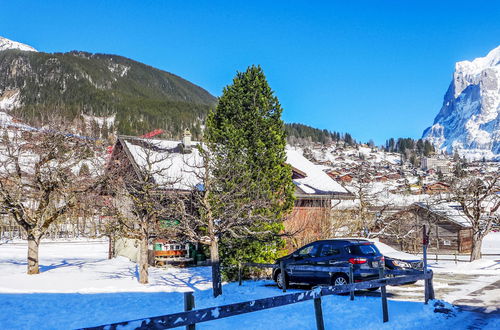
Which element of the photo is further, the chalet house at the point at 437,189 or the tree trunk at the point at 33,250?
the chalet house at the point at 437,189

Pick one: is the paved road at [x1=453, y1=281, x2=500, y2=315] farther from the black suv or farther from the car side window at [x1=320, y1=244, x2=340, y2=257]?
the car side window at [x1=320, y1=244, x2=340, y2=257]

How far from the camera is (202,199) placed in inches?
580

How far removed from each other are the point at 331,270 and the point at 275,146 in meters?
6.09

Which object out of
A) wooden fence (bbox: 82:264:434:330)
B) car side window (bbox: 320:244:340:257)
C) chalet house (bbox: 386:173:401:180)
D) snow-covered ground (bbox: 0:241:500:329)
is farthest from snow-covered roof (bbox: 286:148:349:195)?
chalet house (bbox: 386:173:401:180)

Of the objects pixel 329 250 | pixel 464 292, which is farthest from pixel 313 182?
pixel 464 292

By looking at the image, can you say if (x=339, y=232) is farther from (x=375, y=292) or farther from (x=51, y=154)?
(x=51, y=154)

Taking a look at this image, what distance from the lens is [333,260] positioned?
1357 cm

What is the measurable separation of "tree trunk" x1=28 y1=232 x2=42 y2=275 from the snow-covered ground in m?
0.43

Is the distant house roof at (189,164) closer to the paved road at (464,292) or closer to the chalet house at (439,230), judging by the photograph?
the paved road at (464,292)

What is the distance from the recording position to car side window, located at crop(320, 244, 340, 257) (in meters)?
13.7

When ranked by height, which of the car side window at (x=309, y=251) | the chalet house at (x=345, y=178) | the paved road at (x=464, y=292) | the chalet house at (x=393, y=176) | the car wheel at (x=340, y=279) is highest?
the chalet house at (x=393, y=176)

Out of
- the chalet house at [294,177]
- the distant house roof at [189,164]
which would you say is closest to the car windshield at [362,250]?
the chalet house at [294,177]

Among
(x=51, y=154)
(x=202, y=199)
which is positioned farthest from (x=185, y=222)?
(x=51, y=154)

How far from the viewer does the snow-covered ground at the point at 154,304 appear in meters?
9.88
